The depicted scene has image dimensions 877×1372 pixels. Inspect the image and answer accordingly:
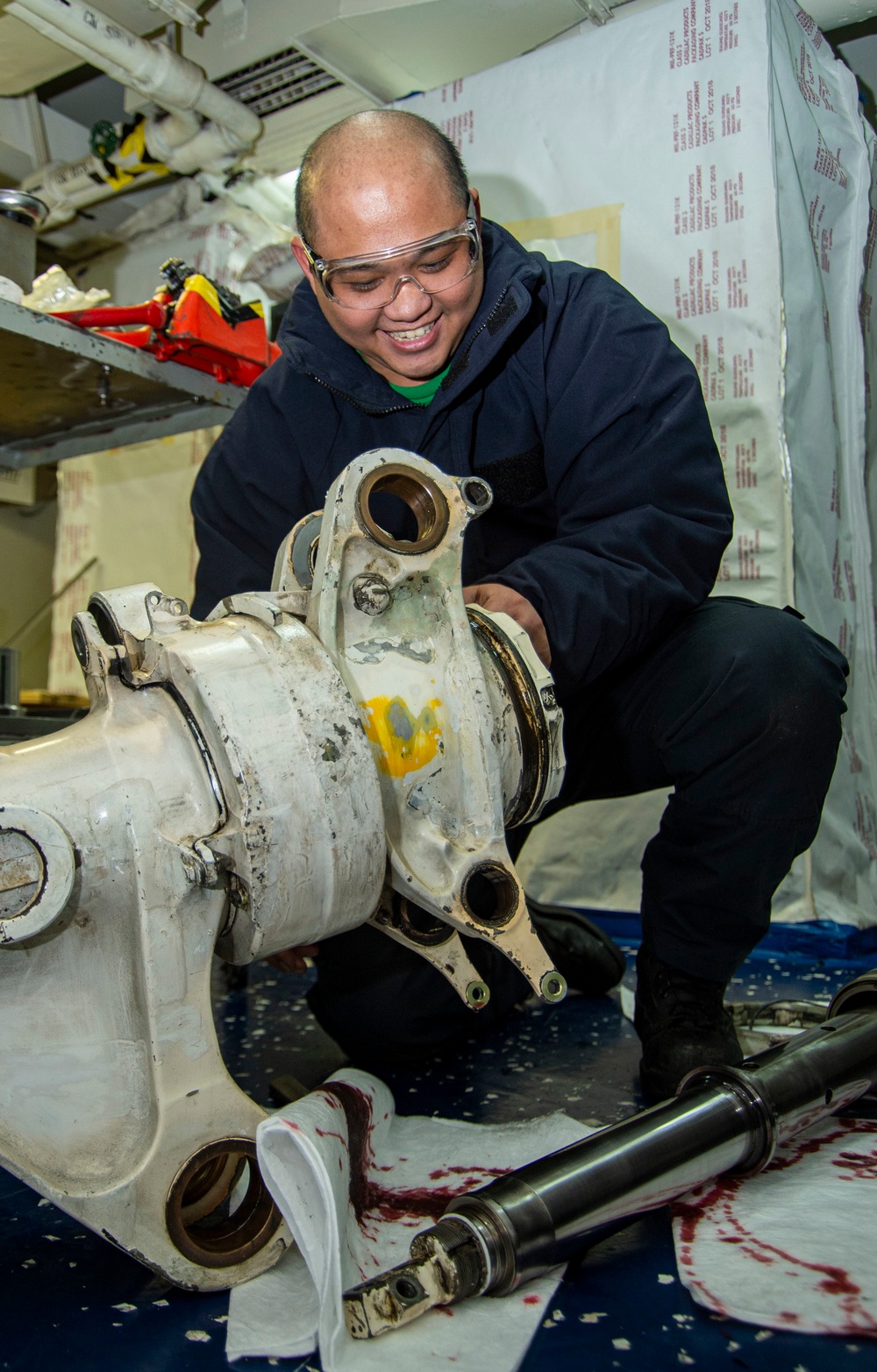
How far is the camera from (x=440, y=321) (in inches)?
45.0

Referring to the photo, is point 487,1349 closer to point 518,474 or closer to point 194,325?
point 518,474

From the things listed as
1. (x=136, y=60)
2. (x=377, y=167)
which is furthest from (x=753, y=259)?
(x=136, y=60)

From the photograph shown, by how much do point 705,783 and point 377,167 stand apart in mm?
748

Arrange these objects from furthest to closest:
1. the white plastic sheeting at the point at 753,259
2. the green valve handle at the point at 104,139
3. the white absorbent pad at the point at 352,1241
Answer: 1. the green valve handle at the point at 104,139
2. the white plastic sheeting at the point at 753,259
3. the white absorbent pad at the point at 352,1241

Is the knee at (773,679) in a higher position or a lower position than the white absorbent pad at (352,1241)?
higher

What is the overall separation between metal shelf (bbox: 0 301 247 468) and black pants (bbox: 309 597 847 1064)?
1051 millimetres

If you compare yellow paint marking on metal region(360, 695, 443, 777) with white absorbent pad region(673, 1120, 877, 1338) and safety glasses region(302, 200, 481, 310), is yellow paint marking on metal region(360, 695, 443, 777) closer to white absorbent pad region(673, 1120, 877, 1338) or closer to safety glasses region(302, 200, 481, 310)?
white absorbent pad region(673, 1120, 877, 1338)

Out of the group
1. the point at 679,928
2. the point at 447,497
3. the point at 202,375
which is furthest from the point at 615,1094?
the point at 202,375

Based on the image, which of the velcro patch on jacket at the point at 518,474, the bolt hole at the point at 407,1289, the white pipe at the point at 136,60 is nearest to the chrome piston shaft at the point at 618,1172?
the bolt hole at the point at 407,1289

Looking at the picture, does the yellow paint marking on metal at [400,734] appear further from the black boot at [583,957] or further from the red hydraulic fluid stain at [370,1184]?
the black boot at [583,957]

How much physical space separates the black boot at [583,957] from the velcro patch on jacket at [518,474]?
1.90 feet

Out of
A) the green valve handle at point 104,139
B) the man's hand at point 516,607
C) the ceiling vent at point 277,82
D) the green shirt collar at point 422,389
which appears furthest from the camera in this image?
the green valve handle at point 104,139

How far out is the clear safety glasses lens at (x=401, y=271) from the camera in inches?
42.6

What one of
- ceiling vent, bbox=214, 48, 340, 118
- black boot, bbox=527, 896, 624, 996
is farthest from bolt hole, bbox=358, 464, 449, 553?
ceiling vent, bbox=214, 48, 340, 118
